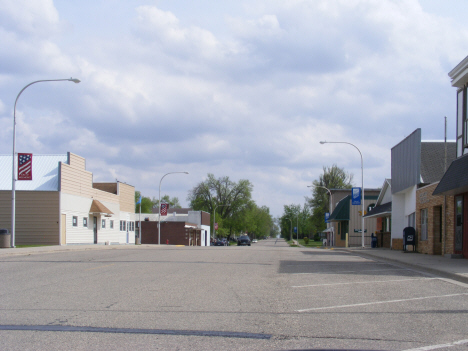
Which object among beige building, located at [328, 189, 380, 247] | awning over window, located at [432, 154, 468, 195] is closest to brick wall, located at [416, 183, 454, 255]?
awning over window, located at [432, 154, 468, 195]

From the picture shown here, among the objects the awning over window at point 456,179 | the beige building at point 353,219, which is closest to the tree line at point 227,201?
the beige building at point 353,219

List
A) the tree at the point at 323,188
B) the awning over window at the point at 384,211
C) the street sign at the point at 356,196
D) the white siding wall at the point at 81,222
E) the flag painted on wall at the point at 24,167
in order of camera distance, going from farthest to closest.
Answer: the tree at the point at 323,188 → the street sign at the point at 356,196 → the white siding wall at the point at 81,222 → the awning over window at the point at 384,211 → the flag painted on wall at the point at 24,167

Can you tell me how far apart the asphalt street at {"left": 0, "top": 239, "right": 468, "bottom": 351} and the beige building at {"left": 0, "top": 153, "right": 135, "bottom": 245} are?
79.9ft

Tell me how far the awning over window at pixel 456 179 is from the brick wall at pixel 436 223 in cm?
199

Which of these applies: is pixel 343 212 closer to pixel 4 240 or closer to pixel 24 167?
pixel 24 167

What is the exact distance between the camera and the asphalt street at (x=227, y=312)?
6062mm

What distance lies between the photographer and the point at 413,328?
6902mm

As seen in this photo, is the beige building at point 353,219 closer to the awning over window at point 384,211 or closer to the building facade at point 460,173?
the awning over window at point 384,211

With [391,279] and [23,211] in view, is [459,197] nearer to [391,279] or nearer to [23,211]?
[391,279]

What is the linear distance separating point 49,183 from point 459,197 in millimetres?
29030

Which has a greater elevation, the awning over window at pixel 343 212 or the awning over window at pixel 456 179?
the awning over window at pixel 456 179

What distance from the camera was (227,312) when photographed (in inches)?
316

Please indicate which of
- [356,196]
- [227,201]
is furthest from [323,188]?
[356,196]

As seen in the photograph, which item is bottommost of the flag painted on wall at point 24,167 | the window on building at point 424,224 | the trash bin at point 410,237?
the trash bin at point 410,237
